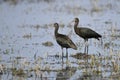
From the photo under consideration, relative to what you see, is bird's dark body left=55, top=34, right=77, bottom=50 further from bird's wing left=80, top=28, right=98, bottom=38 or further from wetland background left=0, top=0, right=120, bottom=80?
bird's wing left=80, top=28, right=98, bottom=38

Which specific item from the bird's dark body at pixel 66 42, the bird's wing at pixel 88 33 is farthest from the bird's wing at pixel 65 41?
the bird's wing at pixel 88 33

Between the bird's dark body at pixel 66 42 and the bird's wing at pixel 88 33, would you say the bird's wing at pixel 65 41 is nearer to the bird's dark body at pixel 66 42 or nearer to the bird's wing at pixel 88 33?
the bird's dark body at pixel 66 42

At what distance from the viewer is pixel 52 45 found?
1712cm

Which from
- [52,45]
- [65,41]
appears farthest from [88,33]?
[65,41]

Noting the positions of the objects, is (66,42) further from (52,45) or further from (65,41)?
(52,45)

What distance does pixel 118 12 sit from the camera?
28188 mm

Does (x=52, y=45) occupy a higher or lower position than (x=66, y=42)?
lower

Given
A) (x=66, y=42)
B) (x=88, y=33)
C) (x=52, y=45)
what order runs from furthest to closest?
(x=52, y=45) < (x=88, y=33) < (x=66, y=42)

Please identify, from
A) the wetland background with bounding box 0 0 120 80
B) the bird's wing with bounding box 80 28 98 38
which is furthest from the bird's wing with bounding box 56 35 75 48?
the bird's wing with bounding box 80 28 98 38

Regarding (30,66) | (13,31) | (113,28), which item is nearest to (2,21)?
(13,31)

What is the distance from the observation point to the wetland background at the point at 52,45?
470 inches

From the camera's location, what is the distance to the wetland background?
11.9 metres

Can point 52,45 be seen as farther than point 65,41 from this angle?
Yes

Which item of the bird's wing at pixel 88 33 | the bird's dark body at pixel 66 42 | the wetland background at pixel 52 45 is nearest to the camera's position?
the wetland background at pixel 52 45
